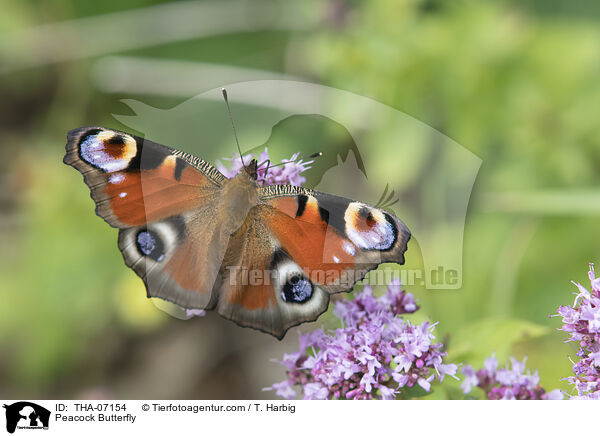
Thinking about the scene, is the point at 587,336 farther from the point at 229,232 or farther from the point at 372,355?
the point at 229,232

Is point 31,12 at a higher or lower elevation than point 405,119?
higher

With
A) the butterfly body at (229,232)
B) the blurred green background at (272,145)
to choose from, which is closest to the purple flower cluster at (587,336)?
the butterfly body at (229,232)

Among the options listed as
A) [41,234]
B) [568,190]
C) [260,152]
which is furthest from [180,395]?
[568,190]

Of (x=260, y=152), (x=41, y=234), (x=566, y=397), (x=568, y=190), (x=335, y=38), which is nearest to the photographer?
(x=566, y=397)

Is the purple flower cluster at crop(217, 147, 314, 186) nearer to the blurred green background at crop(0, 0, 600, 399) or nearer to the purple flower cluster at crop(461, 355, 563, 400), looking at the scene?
the blurred green background at crop(0, 0, 600, 399)

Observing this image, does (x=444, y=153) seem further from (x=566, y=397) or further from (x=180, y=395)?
(x=180, y=395)
